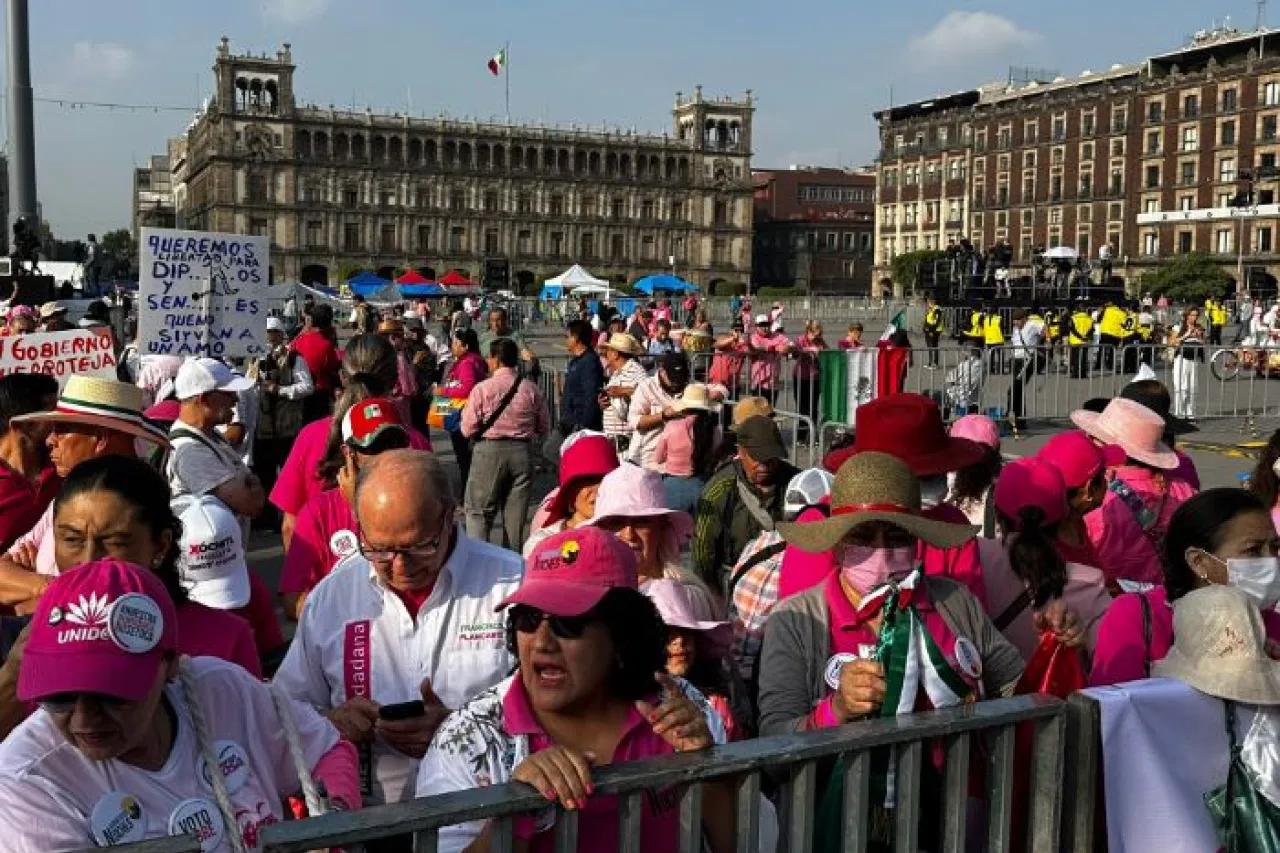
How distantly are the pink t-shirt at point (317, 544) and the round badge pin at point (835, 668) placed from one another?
5.68 ft

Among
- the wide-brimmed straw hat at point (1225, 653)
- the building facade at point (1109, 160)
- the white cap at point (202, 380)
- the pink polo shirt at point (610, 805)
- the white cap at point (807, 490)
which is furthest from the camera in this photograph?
the building facade at point (1109, 160)

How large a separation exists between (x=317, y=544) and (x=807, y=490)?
5.36ft

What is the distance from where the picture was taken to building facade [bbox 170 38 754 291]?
98.1m

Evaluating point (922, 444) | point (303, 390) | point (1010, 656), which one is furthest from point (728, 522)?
point (303, 390)

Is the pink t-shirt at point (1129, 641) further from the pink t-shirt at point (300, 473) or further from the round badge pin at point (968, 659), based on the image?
the pink t-shirt at point (300, 473)

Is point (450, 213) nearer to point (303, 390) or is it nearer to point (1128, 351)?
point (1128, 351)

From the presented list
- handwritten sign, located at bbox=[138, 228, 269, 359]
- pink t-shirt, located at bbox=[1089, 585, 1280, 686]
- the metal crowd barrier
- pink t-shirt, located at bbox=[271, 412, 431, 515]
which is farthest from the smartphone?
handwritten sign, located at bbox=[138, 228, 269, 359]

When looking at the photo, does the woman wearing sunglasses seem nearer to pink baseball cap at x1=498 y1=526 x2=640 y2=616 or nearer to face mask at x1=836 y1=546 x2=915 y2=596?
pink baseball cap at x1=498 y1=526 x2=640 y2=616

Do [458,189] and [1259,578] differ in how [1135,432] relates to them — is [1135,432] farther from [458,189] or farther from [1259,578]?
[458,189]

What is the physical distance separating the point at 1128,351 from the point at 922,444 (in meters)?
15.6

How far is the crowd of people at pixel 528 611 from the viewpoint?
2061mm

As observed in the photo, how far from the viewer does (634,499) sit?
Answer: 3627mm

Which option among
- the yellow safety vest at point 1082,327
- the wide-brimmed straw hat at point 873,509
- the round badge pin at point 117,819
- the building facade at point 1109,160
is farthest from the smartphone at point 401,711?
the building facade at point 1109,160

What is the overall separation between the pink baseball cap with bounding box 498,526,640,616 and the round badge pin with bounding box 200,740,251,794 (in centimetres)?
54
